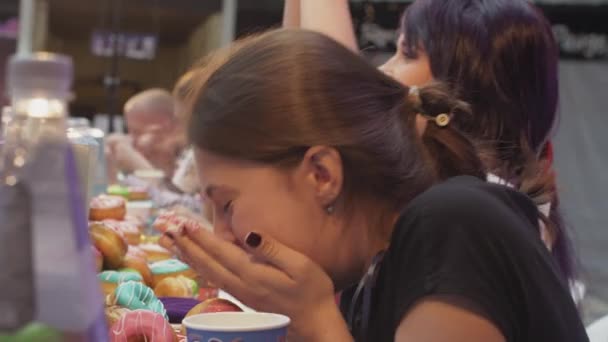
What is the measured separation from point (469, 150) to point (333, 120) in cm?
28

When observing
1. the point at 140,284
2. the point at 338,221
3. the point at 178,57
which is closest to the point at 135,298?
the point at 140,284

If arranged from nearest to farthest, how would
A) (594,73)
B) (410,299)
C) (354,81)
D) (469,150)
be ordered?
(410,299) < (354,81) < (469,150) < (594,73)

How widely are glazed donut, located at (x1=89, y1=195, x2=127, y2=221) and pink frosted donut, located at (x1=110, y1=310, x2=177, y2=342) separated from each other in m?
0.84

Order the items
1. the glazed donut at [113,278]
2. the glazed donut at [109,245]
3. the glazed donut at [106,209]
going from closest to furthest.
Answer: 1. the glazed donut at [113,278]
2. the glazed donut at [109,245]
3. the glazed donut at [106,209]

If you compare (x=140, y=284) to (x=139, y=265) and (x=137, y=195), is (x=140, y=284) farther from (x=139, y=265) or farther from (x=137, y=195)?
(x=137, y=195)

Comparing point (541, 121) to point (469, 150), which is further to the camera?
point (541, 121)

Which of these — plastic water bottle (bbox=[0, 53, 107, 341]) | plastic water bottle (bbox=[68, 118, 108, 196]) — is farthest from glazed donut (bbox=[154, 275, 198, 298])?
plastic water bottle (bbox=[0, 53, 107, 341])

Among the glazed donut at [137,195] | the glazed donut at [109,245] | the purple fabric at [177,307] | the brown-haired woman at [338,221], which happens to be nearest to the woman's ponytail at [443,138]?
the brown-haired woman at [338,221]

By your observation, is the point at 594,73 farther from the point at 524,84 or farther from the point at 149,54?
the point at 524,84

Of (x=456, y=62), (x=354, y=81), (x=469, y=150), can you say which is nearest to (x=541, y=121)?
(x=456, y=62)

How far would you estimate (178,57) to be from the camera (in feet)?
27.0

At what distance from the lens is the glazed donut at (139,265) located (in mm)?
1553

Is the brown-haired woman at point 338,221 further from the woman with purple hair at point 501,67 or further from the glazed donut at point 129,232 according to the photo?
the glazed donut at point 129,232

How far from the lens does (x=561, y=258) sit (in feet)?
5.87
